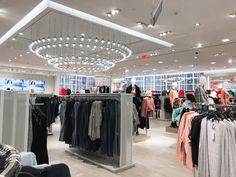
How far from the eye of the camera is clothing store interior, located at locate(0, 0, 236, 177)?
246 centimetres

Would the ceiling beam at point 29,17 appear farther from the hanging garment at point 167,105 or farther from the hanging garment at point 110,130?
the hanging garment at point 167,105

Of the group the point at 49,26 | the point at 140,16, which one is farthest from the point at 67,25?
the point at 140,16

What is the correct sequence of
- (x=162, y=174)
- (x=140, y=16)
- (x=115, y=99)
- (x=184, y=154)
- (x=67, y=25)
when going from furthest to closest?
1. (x=67, y=25)
2. (x=140, y=16)
3. (x=115, y=99)
4. (x=162, y=174)
5. (x=184, y=154)

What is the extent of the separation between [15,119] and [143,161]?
3.02 m

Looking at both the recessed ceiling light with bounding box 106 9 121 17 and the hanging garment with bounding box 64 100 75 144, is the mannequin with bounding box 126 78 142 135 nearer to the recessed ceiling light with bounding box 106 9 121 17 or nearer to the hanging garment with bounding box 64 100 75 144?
the recessed ceiling light with bounding box 106 9 121 17

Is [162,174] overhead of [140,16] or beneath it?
beneath

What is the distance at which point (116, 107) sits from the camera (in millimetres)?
4219

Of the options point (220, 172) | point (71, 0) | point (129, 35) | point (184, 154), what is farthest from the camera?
point (129, 35)

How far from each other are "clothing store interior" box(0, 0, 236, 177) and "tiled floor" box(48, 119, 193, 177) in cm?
2

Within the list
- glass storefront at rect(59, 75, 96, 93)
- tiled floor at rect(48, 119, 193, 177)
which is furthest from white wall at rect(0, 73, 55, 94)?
tiled floor at rect(48, 119, 193, 177)

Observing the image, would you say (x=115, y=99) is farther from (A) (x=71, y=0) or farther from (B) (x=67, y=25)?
(B) (x=67, y=25)

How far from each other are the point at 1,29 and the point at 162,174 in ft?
23.4

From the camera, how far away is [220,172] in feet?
7.62

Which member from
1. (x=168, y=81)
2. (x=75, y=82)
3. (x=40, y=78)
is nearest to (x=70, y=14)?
(x=168, y=81)
